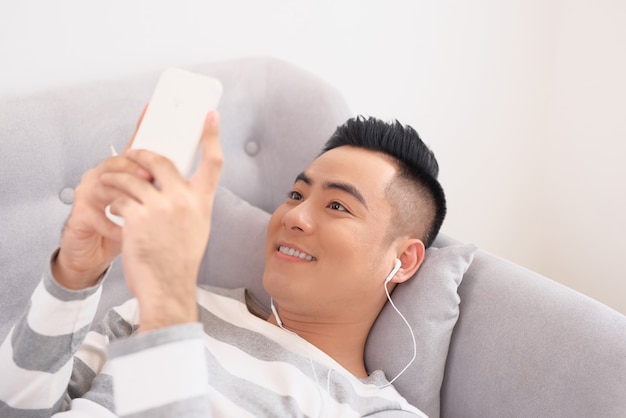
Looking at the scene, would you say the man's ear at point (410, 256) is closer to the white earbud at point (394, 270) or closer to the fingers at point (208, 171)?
the white earbud at point (394, 270)

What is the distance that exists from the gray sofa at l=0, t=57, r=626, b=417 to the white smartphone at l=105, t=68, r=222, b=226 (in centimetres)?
54

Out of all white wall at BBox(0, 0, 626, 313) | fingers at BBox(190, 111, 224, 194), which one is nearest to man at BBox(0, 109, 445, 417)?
fingers at BBox(190, 111, 224, 194)

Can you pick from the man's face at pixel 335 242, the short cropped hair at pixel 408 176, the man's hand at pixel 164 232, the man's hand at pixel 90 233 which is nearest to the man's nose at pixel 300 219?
the man's face at pixel 335 242

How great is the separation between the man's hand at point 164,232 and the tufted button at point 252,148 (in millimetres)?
887

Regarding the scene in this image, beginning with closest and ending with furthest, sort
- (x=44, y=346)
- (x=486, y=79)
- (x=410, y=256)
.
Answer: (x=44, y=346)
(x=410, y=256)
(x=486, y=79)

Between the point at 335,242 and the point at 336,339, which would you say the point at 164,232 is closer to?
the point at 335,242

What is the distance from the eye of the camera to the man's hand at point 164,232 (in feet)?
2.60

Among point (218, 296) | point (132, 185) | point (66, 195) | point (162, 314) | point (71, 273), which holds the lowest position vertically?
point (218, 296)

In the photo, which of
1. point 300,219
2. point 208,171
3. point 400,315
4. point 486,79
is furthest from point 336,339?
point 486,79

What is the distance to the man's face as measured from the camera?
52.1 inches

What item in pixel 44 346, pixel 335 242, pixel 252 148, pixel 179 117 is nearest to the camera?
pixel 179 117

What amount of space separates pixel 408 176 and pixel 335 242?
0.23 meters

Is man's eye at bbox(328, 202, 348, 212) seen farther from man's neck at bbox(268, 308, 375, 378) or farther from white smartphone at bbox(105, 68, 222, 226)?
white smartphone at bbox(105, 68, 222, 226)

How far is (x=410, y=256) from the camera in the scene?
1.43 m
